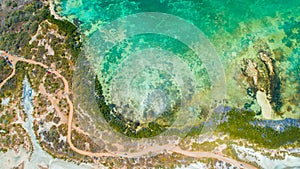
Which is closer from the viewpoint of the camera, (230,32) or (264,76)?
(264,76)

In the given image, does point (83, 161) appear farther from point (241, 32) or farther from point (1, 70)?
point (241, 32)

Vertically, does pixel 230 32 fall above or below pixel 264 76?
above

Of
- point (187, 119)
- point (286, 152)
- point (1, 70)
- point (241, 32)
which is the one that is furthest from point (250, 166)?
point (1, 70)

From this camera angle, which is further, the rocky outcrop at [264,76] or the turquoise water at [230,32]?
the turquoise water at [230,32]

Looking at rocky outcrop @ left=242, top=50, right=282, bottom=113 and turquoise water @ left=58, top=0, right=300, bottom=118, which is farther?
turquoise water @ left=58, top=0, right=300, bottom=118

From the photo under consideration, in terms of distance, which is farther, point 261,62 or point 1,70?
point 1,70

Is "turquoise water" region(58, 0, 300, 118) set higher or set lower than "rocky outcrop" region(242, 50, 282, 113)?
higher

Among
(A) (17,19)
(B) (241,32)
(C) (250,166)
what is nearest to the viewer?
(C) (250,166)

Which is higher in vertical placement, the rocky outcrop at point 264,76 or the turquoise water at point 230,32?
the turquoise water at point 230,32
